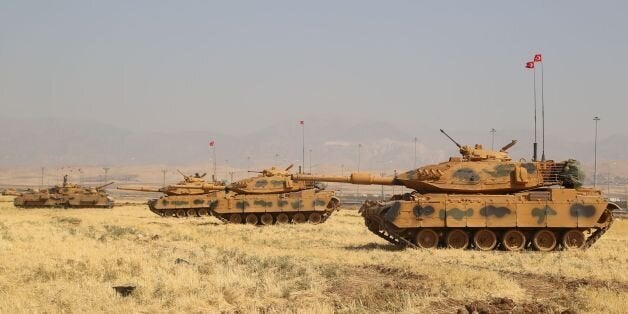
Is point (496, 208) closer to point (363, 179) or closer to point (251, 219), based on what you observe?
point (363, 179)

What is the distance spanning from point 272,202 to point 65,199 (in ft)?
91.2

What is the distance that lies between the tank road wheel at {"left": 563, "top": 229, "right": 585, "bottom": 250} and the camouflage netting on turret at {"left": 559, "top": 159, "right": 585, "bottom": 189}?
150cm

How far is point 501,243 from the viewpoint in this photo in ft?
79.6

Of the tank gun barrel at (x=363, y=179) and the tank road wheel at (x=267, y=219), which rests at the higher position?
the tank gun barrel at (x=363, y=179)

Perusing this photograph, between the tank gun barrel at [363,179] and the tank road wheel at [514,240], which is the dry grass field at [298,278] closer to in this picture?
the tank road wheel at [514,240]

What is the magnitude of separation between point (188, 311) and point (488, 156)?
48.7 feet

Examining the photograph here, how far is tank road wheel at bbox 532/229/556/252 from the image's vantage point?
24.0 meters

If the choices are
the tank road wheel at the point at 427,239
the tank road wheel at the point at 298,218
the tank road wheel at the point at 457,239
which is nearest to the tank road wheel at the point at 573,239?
the tank road wheel at the point at 457,239

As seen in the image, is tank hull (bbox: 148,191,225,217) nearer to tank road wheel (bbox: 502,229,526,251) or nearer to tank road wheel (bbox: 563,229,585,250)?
tank road wheel (bbox: 502,229,526,251)

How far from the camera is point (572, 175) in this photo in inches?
953

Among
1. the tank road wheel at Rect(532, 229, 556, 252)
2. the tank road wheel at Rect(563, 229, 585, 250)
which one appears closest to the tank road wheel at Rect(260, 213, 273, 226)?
the tank road wheel at Rect(532, 229, 556, 252)

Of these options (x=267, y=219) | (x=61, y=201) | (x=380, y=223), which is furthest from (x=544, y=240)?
(x=61, y=201)

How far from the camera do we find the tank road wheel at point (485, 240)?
24.1 meters

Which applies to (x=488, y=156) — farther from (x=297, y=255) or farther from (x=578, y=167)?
(x=297, y=255)
